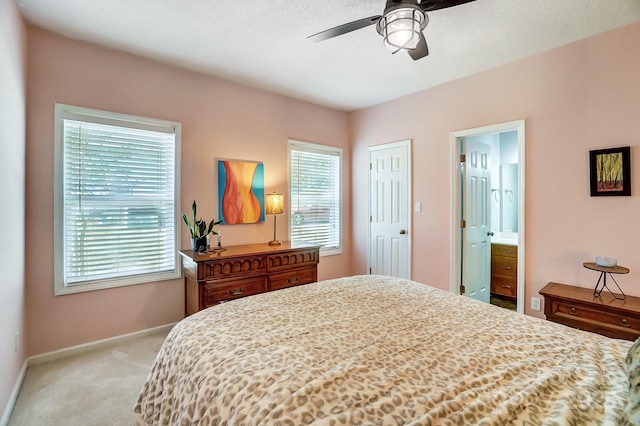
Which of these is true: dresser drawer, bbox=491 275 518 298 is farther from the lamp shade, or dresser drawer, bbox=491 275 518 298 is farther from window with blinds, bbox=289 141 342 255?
the lamp shade

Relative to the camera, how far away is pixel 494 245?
412 centimetres

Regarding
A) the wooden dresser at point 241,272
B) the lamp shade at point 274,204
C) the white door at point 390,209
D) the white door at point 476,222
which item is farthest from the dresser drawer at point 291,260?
the white door at point 476,222

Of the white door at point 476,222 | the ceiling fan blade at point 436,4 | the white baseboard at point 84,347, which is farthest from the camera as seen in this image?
the white door at point 476,222

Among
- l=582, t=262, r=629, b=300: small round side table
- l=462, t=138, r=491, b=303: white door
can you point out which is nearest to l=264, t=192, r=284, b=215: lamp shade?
l=462, t=138, r=491, b=303: white door

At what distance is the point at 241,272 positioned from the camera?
2852 millimetres

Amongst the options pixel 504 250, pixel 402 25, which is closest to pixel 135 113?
pixel 402 25

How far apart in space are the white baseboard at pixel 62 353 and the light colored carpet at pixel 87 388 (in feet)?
0.11

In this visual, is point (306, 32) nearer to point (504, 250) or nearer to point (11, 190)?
point (11, 190)

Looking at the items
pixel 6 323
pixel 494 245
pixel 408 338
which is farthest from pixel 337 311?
pixel 494 245

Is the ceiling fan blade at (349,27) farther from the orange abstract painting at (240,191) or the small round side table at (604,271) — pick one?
the small round side table at (604,271)

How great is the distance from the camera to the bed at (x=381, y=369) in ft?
2.73

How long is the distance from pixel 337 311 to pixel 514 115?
272cm

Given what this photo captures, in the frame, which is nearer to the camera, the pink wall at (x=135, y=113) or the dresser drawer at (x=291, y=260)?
the pink wall at (x=135, y=113)

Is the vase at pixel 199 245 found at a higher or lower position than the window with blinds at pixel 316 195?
lower
